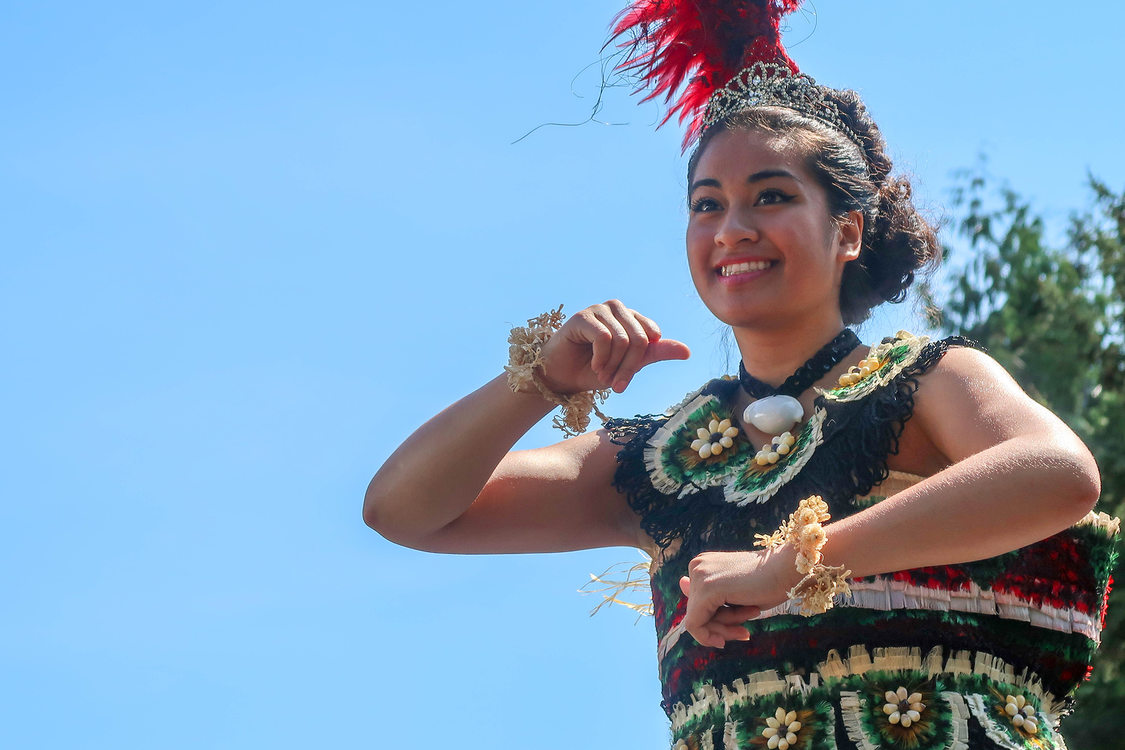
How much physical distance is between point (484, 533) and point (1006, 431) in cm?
131

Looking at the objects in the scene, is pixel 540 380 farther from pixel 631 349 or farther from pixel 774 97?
pixel 774 97

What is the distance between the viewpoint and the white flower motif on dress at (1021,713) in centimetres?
262

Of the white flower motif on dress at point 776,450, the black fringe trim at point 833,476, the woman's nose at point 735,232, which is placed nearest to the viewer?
the black fringe trim at point 833,476

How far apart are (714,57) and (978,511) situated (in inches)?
71.2

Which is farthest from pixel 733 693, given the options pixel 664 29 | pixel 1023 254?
pixel 1023 254

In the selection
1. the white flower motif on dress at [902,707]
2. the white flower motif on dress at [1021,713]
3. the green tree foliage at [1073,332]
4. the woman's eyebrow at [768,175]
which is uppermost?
the green tree foliage at [1073,332]

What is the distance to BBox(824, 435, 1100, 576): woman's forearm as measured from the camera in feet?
7.52

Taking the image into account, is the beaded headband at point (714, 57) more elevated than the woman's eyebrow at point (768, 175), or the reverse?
the beaded headband at point (714, 57)

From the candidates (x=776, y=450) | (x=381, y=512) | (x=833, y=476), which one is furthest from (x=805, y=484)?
(x=381, y=512)

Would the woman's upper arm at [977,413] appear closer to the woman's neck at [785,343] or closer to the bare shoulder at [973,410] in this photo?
the bare shoulder at [973,410]

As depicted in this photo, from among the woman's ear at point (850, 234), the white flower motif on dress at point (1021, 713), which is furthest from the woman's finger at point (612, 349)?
the white flower motif on dress at point (1021, 713)

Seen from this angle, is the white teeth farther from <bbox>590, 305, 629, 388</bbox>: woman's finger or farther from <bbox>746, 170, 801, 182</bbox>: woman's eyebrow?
<bbox>590, 305, 629, 388</bbox>: woman's finger

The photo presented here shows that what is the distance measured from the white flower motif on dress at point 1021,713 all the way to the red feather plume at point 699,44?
166 cm

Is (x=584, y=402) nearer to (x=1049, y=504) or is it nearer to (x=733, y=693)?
(x=733, y=693)
